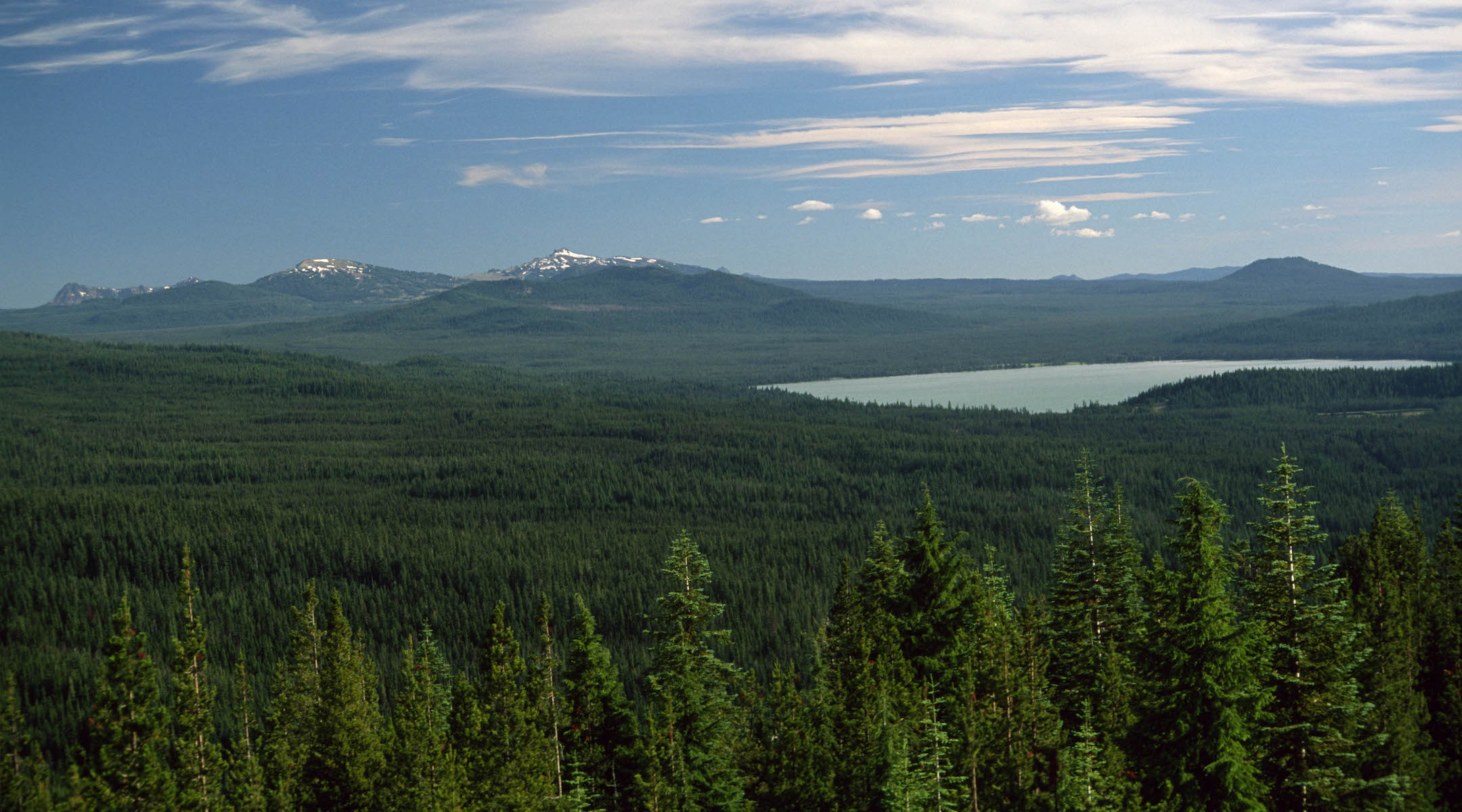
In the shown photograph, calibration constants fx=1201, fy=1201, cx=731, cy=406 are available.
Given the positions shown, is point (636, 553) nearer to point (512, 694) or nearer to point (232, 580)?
point (232, 580)

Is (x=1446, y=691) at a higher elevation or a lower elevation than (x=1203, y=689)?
lower

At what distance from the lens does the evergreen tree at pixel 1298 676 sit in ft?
109

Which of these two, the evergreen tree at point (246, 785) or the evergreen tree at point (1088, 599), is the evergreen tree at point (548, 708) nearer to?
the evergreen tree at point (246, 785)

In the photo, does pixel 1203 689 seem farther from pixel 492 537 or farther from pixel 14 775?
pixel 492 537

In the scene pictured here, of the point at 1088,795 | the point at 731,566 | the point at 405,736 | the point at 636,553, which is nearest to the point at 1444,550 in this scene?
the point at 1088,795

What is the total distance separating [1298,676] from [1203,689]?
4593mm

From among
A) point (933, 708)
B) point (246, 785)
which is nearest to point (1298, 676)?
point (933, 708)

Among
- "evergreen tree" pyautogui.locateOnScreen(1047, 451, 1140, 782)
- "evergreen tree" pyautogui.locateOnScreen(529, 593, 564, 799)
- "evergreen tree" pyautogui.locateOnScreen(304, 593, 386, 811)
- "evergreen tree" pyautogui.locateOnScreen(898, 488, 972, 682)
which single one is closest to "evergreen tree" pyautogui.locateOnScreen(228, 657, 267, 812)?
"evergreen tree" pyautogui.locateOnScreen(304, 593, 386, 811)

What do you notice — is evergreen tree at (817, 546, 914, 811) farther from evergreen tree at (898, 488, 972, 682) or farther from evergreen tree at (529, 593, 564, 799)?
evergreen tree at (529, 593, 564, 799)

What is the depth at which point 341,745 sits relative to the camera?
154 ft

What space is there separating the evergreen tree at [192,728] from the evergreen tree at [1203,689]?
28849 mm

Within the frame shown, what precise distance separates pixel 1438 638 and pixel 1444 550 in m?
19.2

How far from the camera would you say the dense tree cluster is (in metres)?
32.4

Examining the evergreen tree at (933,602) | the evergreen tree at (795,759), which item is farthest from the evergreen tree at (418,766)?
the evergreen tree at (933,602)
